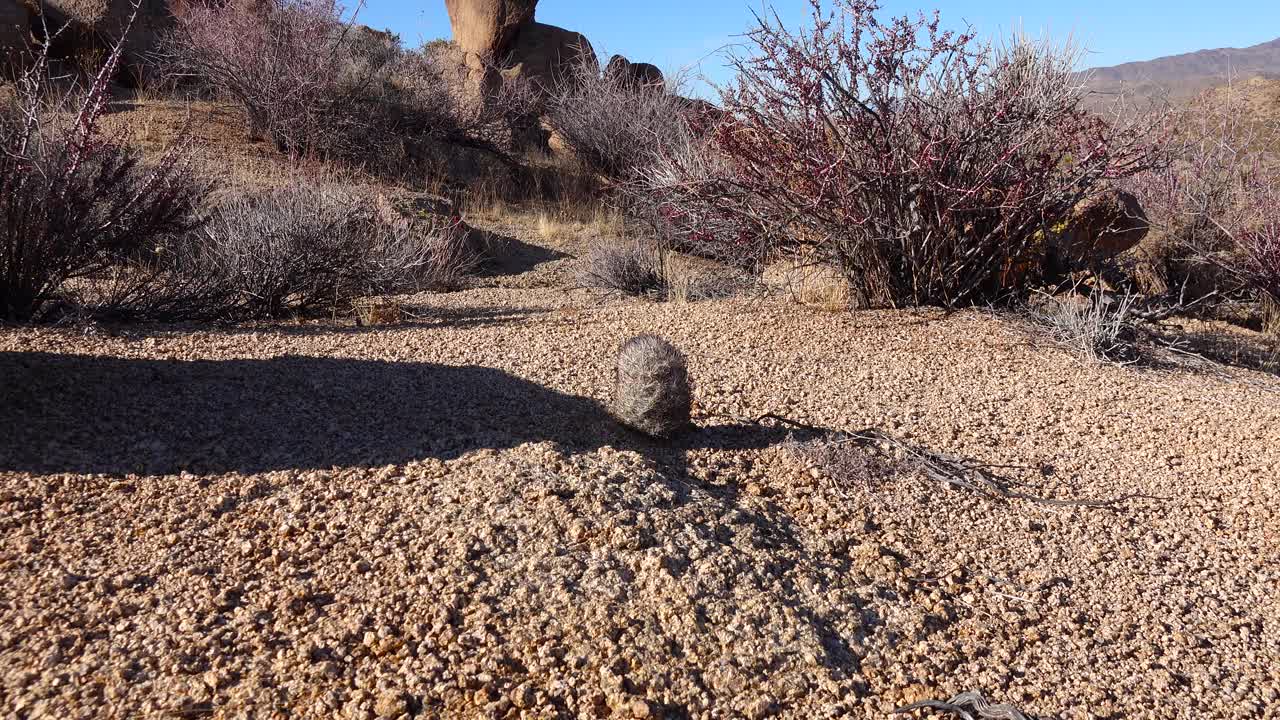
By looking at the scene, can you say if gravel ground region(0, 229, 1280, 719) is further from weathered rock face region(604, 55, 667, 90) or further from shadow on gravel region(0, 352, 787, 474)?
weathered rock face region(604, 55, 667, 90)

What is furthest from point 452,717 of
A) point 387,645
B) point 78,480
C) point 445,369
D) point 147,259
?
point 147,259

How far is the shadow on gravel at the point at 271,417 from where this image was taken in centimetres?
302

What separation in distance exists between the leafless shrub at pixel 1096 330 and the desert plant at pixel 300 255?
4366 mm

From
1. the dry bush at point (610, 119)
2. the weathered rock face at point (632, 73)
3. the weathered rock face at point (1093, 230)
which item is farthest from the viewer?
the weathered rock face at point (632, 73)

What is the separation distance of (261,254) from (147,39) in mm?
11018

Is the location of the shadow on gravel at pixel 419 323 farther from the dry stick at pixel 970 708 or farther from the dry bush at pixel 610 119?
the dry bush at pixel 610 119

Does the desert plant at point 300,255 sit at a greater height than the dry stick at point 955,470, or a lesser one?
greater

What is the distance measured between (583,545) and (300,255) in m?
3.91

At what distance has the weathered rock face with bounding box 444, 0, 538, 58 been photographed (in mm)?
17250

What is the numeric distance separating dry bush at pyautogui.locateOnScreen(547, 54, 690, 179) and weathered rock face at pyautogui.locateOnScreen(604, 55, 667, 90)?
0.12 m

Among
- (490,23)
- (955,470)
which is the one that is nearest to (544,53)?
(490,23)

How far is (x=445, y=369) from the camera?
433 centimetres

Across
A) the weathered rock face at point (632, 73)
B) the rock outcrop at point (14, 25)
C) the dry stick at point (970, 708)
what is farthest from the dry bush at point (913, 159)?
the rock outcrop at point (14, 25)

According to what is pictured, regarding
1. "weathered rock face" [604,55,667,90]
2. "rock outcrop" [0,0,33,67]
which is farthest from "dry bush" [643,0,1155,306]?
"rock outcrop" [0,0,33,67]
